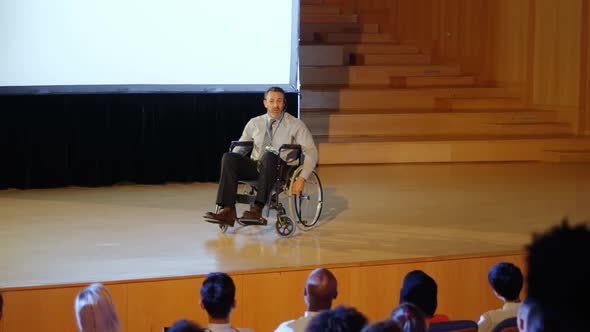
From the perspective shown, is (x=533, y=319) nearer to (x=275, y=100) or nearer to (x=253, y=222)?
(x=253, y=222)

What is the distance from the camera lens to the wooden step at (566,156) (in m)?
7.73

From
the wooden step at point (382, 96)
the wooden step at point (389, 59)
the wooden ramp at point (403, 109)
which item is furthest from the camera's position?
the wooden step at point (389, 59)

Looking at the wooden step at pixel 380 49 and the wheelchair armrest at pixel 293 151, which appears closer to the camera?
the wheelchair armrest at pixel 293 151

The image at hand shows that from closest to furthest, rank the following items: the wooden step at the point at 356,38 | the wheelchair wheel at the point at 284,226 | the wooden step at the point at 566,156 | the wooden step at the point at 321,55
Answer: the wheelchair wheel at the point at 284,226, the wooden step at the point at 566,156, the wooden step at the point at 321,55, the wooden step at the point at 356,38

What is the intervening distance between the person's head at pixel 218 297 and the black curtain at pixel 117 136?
380 cm

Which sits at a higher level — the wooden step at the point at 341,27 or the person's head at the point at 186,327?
the wooden step at the point at 341,27

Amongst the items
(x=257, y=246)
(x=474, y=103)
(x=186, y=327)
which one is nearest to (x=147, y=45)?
(x=257, y=246)

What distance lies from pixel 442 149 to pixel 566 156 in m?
1.08

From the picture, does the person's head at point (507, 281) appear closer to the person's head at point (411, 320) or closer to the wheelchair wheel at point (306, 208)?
the person's head at point (411, 320)

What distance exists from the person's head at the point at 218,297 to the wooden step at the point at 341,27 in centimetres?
709

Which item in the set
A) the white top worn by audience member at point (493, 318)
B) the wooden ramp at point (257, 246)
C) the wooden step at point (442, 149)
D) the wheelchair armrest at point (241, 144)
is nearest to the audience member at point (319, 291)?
the white top worn by audience member at point (493, 318)

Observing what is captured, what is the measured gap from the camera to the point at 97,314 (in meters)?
2.07

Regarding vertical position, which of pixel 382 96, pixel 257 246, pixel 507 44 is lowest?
pixel 257 246

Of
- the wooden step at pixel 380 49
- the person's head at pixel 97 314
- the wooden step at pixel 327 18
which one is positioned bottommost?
the person's head at pixel 97 314
